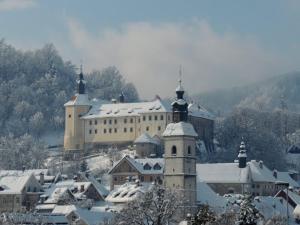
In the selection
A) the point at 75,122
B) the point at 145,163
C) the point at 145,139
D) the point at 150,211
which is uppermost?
the point at 75,122

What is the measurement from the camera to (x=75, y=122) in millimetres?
147000

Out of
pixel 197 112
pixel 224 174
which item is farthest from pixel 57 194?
pixel 197 112

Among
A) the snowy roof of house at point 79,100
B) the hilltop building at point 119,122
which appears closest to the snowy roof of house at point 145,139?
the hilltop building at point 119,122

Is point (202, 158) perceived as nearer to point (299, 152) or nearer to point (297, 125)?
point (299, 152)

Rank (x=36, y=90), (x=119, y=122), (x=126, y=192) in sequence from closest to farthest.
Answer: (x=126, y=192)
(x=119, y=122)
(x=36, y=90)

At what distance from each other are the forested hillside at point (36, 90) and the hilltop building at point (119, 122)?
71.4 ft

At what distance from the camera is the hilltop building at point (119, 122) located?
140875 millimetres

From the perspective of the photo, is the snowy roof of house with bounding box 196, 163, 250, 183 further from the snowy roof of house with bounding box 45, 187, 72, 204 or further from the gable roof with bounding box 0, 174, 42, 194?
the gable roof with bounding box 0, 174, 42, 194

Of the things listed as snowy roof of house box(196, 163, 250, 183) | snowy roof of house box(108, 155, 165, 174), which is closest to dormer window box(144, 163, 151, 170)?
snowy roof of house box(108, 155, 165, 174)

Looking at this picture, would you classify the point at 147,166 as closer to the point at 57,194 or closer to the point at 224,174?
the point at 224,174

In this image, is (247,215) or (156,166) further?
(156,166)

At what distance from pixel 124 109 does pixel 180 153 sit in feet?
172

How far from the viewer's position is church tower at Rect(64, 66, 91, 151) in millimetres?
145250

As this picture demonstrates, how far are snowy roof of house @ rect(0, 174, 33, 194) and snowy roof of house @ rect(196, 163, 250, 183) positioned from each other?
18860mm
